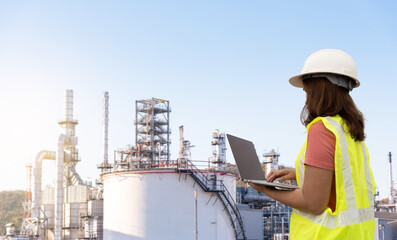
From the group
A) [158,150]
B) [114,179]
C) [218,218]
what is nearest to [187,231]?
[218,218]

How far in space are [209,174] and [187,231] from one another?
3.45 m

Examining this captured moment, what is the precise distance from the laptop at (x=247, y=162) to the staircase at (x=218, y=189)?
24922mm

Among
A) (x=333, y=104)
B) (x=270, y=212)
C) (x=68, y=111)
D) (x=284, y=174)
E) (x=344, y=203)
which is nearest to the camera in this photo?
(x=344, y=203)

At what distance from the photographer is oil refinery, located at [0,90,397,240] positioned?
27797 millimetres

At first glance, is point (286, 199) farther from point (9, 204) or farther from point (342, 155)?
point (9, 204)

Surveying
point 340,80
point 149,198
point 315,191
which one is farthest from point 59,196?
point 315,191

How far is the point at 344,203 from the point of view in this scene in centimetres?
236

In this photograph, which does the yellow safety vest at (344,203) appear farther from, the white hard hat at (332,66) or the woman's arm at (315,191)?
the white hard hat at (332,66)

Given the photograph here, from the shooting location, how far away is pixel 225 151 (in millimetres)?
49625

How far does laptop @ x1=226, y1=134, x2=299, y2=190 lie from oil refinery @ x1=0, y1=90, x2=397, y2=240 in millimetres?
10918

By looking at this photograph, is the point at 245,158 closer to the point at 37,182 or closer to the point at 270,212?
the point at 37,182

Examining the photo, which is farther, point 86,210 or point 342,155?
point 86,210

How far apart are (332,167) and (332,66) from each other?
54 cm

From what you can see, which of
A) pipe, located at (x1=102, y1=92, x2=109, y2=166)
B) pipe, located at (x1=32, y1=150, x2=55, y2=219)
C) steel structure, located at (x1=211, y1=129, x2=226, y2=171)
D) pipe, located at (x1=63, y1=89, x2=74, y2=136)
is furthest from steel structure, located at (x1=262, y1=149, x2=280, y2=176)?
pipe, located at (x1=32, y1=150, x2=55, y2=219)
